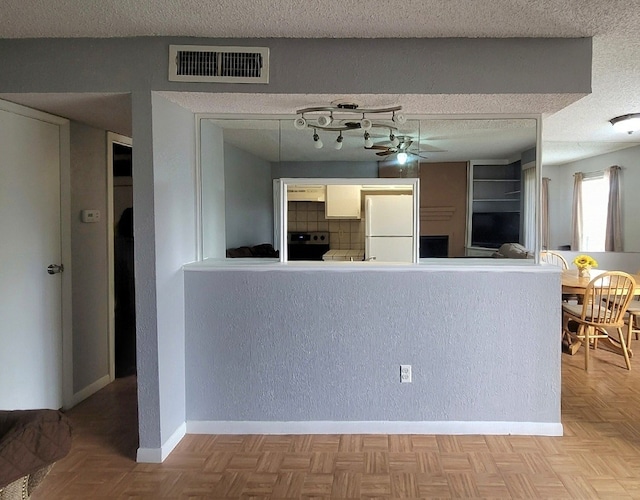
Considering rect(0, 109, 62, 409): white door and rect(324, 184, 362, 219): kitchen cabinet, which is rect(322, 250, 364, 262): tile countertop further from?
rect(0, 109, 62, 409): white door

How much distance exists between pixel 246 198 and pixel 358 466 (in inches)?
68.6

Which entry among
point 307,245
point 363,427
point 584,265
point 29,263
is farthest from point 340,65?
point 584,265

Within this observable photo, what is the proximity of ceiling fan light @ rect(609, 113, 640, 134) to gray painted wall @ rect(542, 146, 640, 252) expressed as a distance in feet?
5.98

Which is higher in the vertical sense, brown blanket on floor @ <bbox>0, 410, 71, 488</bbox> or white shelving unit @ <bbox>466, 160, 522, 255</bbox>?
white shelving unit @ <bbox>466, 160, 522, 255</bbox>

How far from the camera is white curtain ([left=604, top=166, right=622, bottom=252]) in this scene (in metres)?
6.05

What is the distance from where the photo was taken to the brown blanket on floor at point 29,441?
4.37 feet

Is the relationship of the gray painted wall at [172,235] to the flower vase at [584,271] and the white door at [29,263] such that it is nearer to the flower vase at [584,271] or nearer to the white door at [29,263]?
the white door at [29,263]

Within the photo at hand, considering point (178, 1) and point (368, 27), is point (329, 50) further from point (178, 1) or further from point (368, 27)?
point (178, 1)

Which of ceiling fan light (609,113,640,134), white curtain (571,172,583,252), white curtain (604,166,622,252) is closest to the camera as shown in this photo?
ceiling fan light (609,113,640,134)

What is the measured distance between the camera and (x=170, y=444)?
2600mm

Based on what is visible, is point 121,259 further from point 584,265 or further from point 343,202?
Result: point 584,265

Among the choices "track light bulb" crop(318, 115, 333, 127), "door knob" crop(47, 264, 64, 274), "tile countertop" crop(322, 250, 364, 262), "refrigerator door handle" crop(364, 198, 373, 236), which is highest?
"track light bulb" crop(318, 115, 333, 127)

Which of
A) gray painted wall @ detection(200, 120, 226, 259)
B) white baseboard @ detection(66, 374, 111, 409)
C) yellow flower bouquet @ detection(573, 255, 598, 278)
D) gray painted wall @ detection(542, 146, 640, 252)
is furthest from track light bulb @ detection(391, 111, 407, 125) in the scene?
gray painted wall @ detection(542, 146, 640, 252)

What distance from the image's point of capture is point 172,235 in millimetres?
2623
